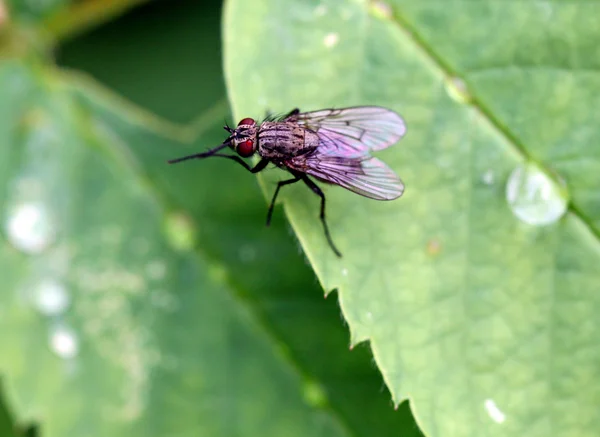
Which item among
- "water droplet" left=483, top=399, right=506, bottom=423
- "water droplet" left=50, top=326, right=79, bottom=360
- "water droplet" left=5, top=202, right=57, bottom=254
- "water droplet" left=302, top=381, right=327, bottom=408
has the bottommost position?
"water droplet" left=302, top=381, right=327, bottom=408

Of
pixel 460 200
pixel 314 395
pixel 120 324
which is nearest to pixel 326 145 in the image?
pixel 460 200

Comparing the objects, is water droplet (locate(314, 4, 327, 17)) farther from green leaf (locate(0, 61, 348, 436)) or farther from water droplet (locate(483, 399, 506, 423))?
water droplet (locate(483, 399, 506, 423))

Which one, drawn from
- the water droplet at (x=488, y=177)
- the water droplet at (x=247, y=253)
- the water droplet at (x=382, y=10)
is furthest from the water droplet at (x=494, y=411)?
the water droplet at (x=382, y=10)

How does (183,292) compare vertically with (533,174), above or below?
below

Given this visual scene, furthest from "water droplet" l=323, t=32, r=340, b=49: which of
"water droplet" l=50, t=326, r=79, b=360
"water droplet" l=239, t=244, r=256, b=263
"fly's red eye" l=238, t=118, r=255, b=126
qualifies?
"water droplet" l=50, t=326, r=79, b=360

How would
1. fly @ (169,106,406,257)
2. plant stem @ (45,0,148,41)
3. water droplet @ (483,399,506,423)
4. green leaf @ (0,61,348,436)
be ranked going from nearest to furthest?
water droplet @ (483,399,506,423)
fly @ (169,106,406,257)
green leaf @ (0,61,348,436)
plant stem @ (45,0,148,41)

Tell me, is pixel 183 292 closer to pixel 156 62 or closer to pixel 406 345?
pixel 406 345

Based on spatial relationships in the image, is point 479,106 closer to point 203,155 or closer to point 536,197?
point 536,197

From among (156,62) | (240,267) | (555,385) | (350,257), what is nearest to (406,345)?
(350,257)

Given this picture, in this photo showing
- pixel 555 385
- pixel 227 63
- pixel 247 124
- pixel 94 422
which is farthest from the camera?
pixel 94 422
